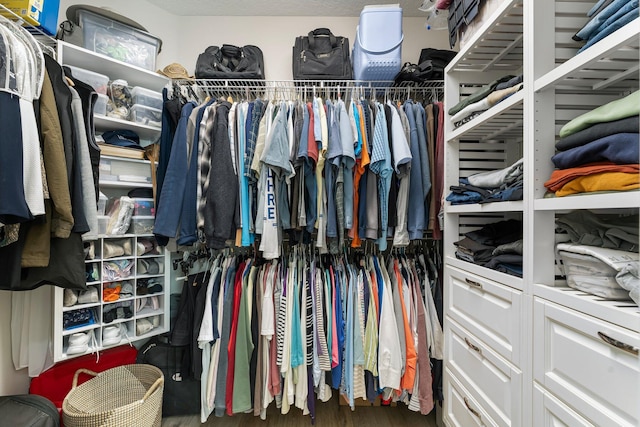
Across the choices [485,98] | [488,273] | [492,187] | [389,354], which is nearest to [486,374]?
[488,273]

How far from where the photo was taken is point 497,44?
43.9 inches

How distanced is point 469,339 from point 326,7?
2.17 meters

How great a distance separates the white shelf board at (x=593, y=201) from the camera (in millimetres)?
560

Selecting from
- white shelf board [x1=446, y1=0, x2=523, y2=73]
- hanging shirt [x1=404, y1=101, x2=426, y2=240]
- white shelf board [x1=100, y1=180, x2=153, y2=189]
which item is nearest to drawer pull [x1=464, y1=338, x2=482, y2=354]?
hanging shirt [x1=404, y1=101, x2=426, y2=240]

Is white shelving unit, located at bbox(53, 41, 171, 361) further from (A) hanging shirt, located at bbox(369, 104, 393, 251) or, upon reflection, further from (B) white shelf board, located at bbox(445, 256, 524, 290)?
(B) white shelf board, located at bbox(445, 256, 524, 290)

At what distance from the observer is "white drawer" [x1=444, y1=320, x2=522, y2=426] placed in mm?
862

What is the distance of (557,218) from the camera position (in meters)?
0.87

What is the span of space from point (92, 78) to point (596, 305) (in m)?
2.21

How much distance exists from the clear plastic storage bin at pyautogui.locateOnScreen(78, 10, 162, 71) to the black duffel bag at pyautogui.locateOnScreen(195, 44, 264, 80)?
10.7 inches

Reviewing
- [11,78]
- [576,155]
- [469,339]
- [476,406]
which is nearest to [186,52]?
[11,78]

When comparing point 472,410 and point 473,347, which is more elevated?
point 473,347

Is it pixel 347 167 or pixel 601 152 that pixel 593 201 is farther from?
pixel 347 167

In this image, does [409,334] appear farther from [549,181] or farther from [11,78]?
[11,78]

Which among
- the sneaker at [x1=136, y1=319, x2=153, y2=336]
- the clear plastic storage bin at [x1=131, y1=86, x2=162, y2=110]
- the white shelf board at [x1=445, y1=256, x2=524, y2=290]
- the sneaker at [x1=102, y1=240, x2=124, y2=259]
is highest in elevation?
the clear plastic storage bin at [x1=131, y1=86, x2=162, y2=110]
